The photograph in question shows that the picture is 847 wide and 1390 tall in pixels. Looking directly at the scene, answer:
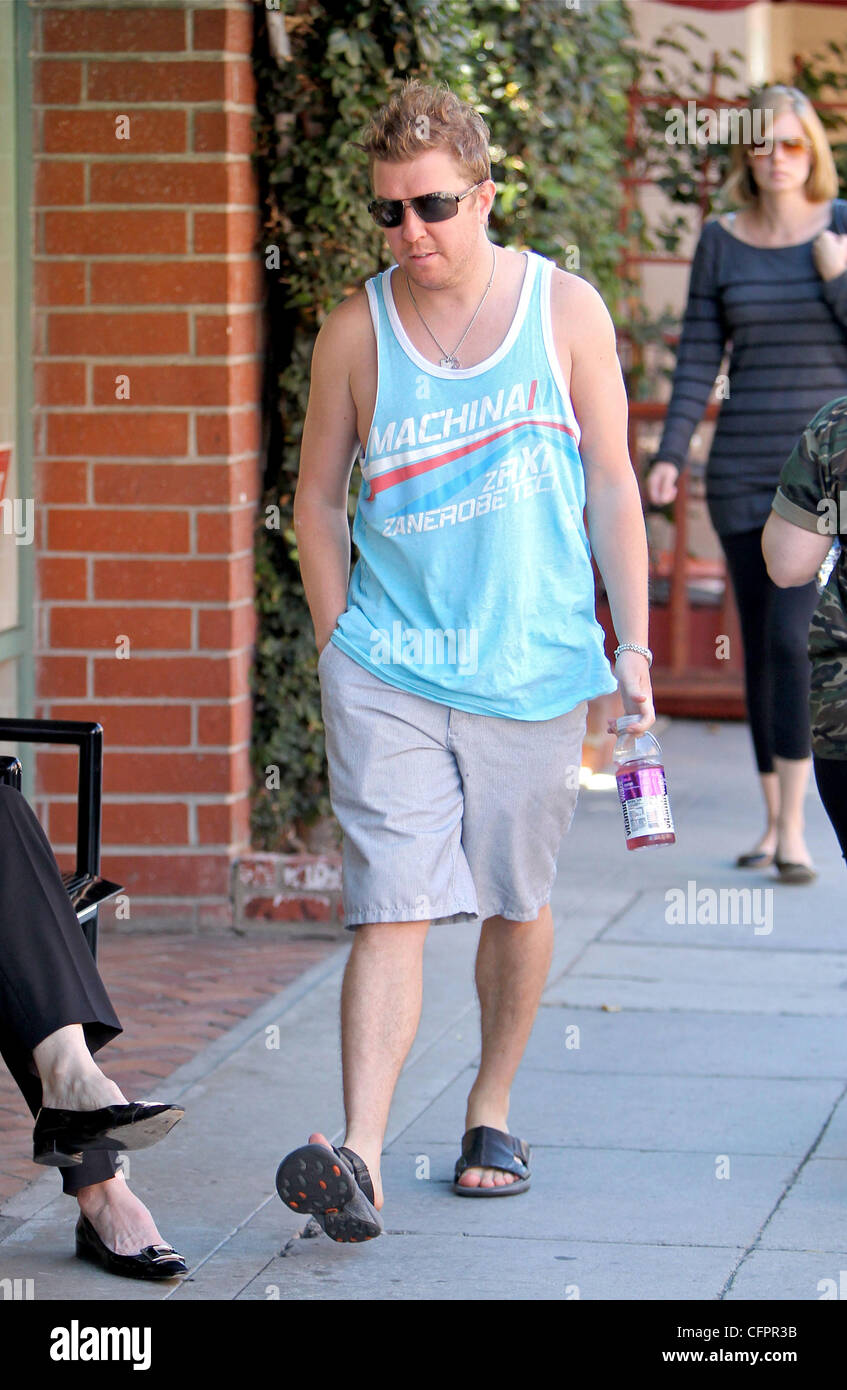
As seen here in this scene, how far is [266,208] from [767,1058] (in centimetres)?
265

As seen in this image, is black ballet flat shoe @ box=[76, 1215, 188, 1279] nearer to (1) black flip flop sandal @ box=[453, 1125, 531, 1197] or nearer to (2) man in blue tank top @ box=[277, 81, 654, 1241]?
(2) man in blue tank top @ box=[277, 81, 654, 1241]

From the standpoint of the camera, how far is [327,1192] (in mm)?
3176

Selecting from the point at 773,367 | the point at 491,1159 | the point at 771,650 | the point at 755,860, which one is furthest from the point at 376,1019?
the point at 773,367

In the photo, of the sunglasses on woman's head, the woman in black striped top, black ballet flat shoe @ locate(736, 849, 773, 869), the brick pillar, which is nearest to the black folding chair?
the brick pillar

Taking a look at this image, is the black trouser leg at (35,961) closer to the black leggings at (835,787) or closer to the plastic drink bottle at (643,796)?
the plastic drink bottle at (643,796)

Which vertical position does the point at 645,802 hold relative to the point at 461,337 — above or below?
below

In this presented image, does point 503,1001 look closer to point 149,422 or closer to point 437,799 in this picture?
point 437,799

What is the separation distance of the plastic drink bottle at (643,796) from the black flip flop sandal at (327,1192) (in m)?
0.73

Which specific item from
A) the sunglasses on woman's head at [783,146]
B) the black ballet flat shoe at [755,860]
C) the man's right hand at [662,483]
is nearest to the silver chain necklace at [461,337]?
the man's right hand at [662,483]

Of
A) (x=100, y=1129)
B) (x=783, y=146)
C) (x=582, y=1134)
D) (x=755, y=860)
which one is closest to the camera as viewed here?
(x=100, y=1129)

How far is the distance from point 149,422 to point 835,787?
8.07 feet

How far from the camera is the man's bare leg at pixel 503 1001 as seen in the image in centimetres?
369

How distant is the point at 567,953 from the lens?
5.36m
